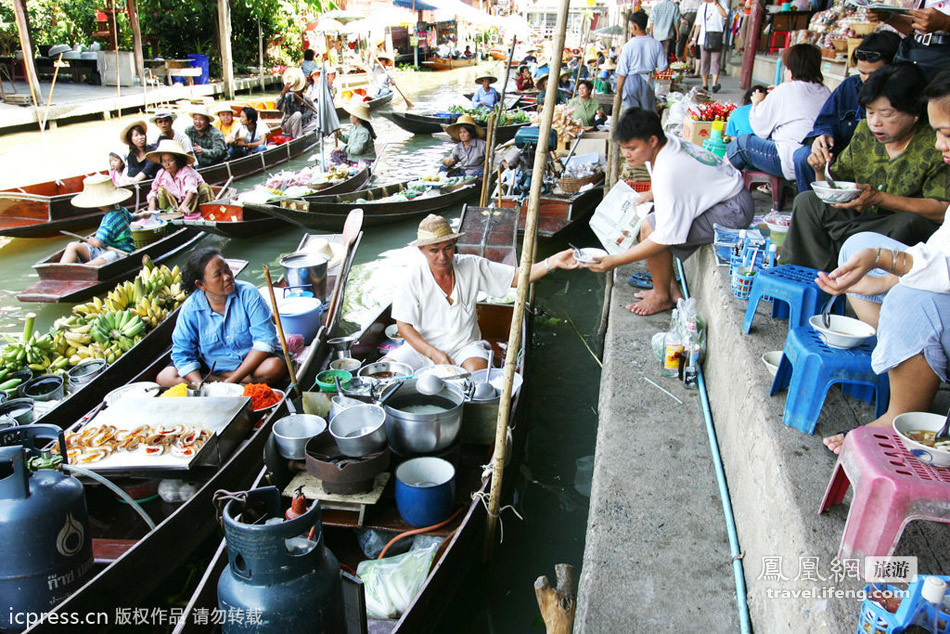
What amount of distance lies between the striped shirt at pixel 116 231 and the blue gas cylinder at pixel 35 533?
17.5 ft

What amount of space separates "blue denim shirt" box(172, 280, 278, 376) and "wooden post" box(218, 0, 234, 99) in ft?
59.6

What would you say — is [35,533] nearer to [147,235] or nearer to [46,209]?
[147,235]

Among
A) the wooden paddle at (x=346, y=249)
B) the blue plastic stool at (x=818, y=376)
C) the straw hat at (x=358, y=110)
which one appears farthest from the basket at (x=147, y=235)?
the blue plastic stool at (x=818, y=376)

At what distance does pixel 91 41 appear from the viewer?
2139 cm

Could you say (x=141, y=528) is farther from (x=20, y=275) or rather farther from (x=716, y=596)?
(x=20, y=275)

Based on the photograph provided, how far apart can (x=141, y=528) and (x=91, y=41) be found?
22.9m

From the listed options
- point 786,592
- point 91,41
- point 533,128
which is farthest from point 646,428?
point 91,41

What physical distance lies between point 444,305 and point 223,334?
161 cm

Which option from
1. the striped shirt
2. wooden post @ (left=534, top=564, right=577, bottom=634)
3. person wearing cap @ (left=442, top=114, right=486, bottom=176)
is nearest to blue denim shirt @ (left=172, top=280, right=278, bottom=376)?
wooden post @ (left=534, top=564, right=577, bottom=634)

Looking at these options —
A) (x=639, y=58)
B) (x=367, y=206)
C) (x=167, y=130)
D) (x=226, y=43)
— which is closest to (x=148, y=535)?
(x=367, y=206)

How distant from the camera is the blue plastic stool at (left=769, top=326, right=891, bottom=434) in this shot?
101 inches

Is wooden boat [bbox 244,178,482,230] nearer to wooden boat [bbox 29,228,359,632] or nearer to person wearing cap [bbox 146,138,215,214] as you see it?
A: person wearing cap [bbox 146,138,215,214]

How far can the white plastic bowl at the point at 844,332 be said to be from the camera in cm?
260

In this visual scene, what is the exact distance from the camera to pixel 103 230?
24.8ft
